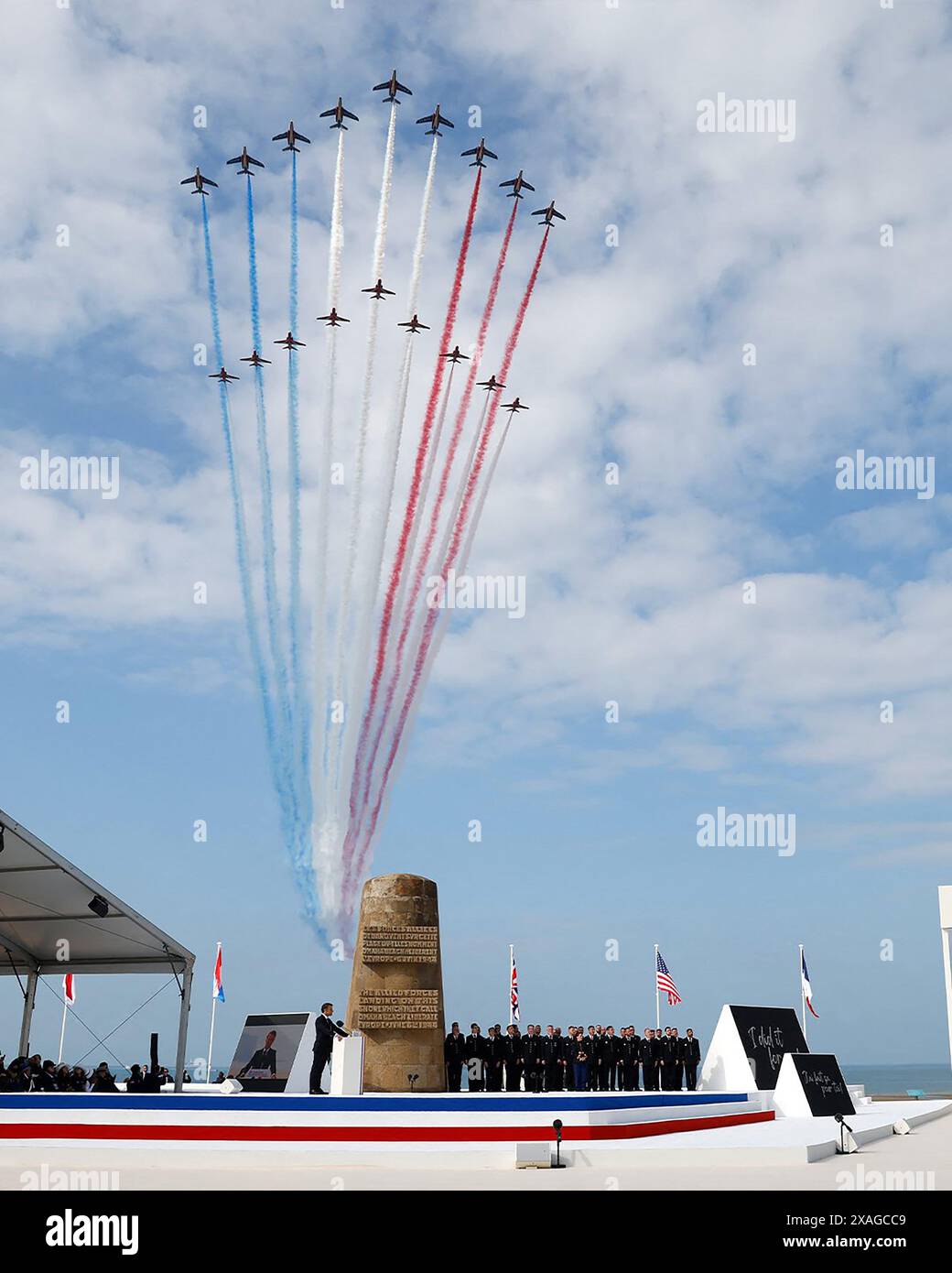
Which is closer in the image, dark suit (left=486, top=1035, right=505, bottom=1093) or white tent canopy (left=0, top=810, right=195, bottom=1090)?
white tent canopy (left=0, top=810, right=195, bottom=1090)

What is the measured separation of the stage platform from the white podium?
1.14 meters

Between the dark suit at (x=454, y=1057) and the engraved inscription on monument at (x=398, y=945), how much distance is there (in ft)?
8.55

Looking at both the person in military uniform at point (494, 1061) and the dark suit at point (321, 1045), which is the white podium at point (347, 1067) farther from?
the person in military uniform at point (494, 1061)

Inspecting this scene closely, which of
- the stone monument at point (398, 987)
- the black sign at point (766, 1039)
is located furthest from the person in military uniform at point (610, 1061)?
the stone monument at point (398, 987)

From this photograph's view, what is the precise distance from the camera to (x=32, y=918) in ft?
96.7

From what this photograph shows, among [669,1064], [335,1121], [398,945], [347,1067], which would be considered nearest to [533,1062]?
[669,1064]

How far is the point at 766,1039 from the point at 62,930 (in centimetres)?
1875

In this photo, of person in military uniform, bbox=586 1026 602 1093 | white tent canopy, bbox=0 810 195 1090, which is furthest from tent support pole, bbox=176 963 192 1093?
person in military uniform, bbox=586 1026 602 1093

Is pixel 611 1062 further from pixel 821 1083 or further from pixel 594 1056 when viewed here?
pixel 821 1083

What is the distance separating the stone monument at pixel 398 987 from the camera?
24141 millimetres

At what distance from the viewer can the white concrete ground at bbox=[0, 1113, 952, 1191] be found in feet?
49.9

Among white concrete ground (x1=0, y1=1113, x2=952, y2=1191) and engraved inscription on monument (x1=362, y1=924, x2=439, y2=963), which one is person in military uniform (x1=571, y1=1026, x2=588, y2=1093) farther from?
white concrete ground (x1=0, y1=1113, x2=952, y2=1191)
